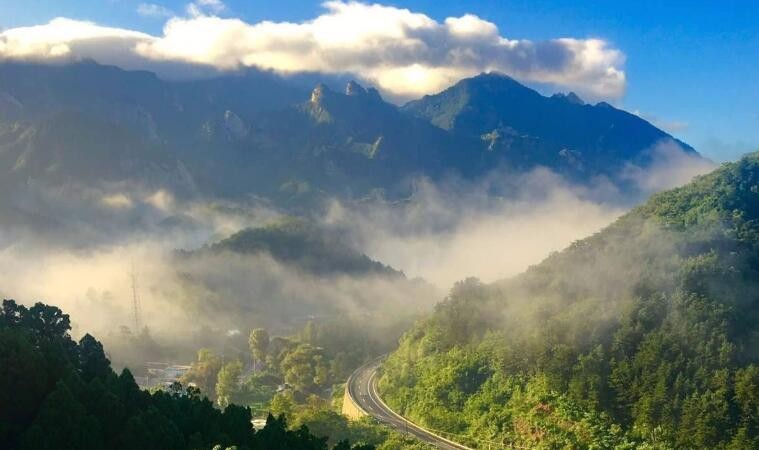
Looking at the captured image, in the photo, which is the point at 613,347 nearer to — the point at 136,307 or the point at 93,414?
the point at 93,414

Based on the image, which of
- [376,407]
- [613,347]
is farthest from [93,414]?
[376,407]

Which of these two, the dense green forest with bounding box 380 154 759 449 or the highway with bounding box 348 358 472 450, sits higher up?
the dense green forest with bounding box 380 154 759 449

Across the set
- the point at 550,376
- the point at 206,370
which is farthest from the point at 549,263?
the point at 206,370

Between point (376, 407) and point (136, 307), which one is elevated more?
point (136, 307)

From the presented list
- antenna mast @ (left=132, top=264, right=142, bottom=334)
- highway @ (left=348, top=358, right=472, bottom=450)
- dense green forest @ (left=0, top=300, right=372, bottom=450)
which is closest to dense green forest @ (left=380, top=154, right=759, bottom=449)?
highway @ (left=348, top=358, right=472, bottom=450)

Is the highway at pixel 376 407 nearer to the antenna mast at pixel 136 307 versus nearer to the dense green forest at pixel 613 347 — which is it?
the dense green forest at pixel 613 347

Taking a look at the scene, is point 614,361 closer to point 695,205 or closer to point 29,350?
point 695,205

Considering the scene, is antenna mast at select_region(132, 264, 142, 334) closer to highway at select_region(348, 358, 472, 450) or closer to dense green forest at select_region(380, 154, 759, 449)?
highway at select_region(348, 358, 472, 450)
